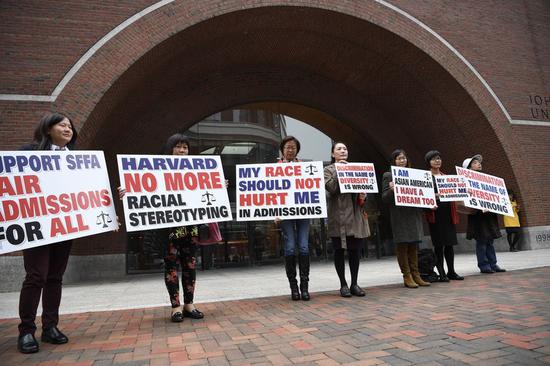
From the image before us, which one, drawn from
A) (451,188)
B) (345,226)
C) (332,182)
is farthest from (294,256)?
(451,188)

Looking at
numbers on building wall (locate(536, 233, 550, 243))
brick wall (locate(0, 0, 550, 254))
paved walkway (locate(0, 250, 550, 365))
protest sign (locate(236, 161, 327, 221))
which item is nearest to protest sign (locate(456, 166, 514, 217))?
paved walkway (locate(0, 250, 550, 365))

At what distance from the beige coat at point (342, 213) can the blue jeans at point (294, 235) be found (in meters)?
0.38

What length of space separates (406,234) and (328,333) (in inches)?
104

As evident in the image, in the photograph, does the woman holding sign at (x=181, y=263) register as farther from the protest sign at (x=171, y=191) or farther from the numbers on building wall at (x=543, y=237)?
the numbers on building wall at (x=543, y=237)

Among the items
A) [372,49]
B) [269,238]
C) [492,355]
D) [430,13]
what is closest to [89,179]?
[492,355]

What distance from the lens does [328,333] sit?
10.0 feet

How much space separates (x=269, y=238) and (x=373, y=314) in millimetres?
8719

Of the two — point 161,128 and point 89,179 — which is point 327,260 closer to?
point 161,128

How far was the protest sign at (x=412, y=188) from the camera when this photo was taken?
206 inches

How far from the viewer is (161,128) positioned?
37.2 ft

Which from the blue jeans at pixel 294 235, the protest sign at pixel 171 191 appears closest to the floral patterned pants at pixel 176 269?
the protest sign at pixel 171 191

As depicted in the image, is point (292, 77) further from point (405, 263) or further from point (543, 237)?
point (543, 237)

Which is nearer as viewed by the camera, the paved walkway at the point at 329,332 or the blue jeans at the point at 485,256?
the paved walkway at the point at 329,332

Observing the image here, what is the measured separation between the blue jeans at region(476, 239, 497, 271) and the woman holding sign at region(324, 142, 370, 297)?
2811mm
